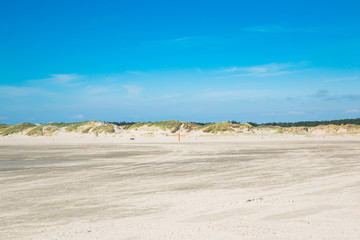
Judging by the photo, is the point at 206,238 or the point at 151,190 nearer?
the point at 206,238

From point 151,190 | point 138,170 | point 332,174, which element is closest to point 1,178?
point 138,170

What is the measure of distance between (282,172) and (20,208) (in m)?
8.74

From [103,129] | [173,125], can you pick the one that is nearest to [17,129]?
[103,129]

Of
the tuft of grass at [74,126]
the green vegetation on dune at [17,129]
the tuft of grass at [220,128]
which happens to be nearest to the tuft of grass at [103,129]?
the tuft of grass at [74,126]

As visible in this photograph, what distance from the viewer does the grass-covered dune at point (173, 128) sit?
49.1m

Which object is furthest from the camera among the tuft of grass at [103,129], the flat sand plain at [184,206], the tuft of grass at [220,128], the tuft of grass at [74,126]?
the tuft of grass at [74,126]

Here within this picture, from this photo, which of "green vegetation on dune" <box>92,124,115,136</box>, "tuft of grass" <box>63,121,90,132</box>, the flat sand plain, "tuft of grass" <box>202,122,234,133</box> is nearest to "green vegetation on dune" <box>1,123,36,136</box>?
"tuft of grass" <box>63,121,90,132</box>

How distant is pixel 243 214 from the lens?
615 cm

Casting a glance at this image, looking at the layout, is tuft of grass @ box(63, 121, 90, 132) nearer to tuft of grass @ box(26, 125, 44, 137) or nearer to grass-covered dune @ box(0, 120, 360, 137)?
grass-covered dune @ box(0, 120, 360, 137)

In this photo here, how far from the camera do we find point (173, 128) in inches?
2093

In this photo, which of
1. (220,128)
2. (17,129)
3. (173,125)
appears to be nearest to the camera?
(220,128)

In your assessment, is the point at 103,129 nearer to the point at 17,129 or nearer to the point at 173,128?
the point at 173,128

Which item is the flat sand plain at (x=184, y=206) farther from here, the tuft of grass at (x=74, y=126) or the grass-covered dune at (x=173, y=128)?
the tuft of grass at (x=74, y=126)

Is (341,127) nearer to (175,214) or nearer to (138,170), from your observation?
(138,170)
